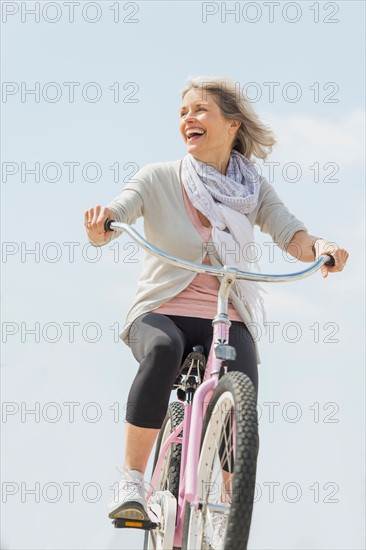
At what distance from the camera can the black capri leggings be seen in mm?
4301

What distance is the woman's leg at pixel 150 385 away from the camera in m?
4.30

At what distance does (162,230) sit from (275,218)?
0.65m

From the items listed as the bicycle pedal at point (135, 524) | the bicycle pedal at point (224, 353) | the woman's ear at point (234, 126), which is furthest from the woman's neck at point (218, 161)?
the bicycle pedal at point (135, 524)

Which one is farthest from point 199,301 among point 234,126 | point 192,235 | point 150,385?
point 234,126

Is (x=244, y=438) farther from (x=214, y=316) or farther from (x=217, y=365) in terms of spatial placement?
(x=214, y=316)

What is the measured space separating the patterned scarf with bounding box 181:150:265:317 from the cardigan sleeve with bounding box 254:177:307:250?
5.3 inches

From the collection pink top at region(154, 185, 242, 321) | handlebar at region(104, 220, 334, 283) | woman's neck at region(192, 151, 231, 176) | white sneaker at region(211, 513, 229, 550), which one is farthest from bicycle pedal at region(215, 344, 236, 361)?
woman's neck at region(192, 151, 231, 176)

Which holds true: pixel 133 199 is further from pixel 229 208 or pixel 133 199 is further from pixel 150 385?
pixel 150 385

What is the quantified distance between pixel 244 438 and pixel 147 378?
901 millimetres

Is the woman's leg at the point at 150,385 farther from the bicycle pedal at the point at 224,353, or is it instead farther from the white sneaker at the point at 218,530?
the white sneaker at the point at 218,530

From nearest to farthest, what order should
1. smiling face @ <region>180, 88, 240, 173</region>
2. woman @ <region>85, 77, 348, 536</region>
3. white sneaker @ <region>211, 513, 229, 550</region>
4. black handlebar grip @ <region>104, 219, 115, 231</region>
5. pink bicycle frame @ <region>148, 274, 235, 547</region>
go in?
white sneaker @ <region>211, 513, 229, 550</region> < pink bicycle frame @ <region>148, 274, 235, 547</region> < black handlebar grip @ <region>104, 219, 115, 231</region> < woman @ <region>85, 77, 348, 536</region> < smiling face @ <region>180, 88, 240, 173</region>

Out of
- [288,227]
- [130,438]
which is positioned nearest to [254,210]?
[288,227]

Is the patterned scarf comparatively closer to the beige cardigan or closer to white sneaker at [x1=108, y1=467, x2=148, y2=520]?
the beige cardigan

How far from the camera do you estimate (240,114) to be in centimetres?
498
